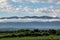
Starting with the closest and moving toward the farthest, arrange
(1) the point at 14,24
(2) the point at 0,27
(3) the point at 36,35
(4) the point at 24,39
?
(4) the point at 24,39 → (3) the point at 36,35 → (2) the point at 0,27 → (1) the point at 14,24

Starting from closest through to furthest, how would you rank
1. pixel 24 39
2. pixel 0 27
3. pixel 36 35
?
pixel 24 39
pixel 36 35
pixel 0 27

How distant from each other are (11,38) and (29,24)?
1171cm

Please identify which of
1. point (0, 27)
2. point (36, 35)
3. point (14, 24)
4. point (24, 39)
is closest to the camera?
point (24, 39)

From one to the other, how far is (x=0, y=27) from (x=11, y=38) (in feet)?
27.2

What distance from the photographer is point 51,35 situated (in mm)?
27406

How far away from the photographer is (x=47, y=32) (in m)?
28.7

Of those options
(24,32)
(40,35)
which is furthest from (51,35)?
(24,32)

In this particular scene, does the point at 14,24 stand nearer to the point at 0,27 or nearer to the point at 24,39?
the point at 0,27

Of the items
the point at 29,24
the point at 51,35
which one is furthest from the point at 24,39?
the point at 29,24

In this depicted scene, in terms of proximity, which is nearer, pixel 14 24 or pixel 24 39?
pixel 24 39

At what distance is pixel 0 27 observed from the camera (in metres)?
33.8

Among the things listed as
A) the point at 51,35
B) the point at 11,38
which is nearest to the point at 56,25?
the point at 51,35

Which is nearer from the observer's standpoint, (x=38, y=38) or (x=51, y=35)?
(x=38, y=38)

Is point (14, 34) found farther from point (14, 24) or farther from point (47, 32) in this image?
point (14, 24)
